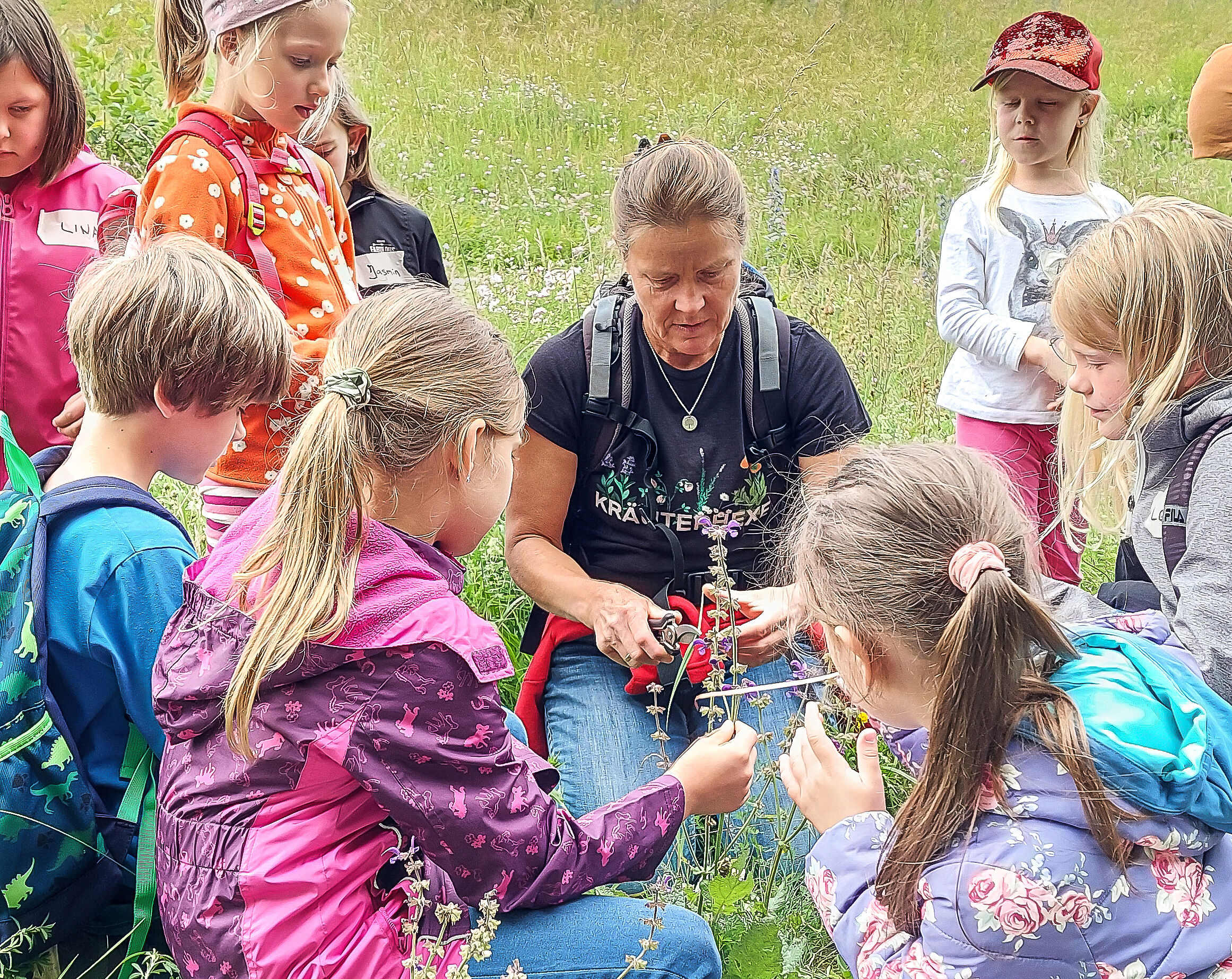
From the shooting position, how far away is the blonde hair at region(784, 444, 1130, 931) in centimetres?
157

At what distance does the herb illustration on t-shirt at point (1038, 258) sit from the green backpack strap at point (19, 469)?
292cm

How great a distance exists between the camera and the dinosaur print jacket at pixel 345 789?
5.36 feet

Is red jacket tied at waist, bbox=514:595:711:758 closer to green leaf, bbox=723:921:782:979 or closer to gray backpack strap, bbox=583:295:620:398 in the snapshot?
gray backpack strap, bbox=583:295:620:398

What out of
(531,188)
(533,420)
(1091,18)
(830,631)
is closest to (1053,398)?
(533,420)

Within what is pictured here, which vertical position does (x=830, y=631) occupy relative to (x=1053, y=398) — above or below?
above

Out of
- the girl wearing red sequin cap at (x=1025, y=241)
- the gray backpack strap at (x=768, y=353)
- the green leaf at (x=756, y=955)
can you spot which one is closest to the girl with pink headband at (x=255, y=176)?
the gray backpack strap at (x=768, y=353)

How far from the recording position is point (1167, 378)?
7.07 feet

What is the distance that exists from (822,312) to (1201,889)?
3.76 m

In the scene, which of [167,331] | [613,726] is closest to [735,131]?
[613,726]

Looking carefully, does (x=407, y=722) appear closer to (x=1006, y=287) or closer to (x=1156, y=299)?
(x=1156, y=299)

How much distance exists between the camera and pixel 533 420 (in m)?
2.90

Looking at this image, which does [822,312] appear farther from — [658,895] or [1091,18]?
[1091,18]

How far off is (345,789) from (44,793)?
22.7 inches

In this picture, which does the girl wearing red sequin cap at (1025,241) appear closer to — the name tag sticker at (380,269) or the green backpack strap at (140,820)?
the name tag sticker at (380,269)
